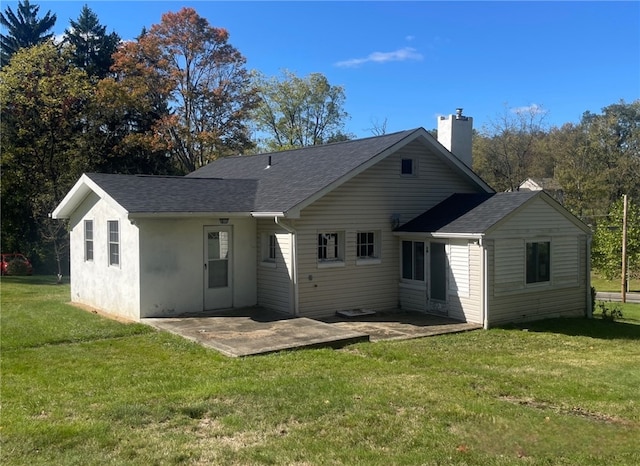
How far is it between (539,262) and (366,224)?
4429 mm

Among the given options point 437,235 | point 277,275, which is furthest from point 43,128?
point 437,235

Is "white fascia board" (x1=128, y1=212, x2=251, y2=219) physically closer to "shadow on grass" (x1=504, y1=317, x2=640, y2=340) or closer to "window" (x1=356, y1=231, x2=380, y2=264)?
"window" (x1=356, y1=231, x2=380, y2=264)

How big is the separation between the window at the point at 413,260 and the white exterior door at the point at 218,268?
4.63m

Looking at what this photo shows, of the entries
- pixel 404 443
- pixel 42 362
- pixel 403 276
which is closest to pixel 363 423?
pixel 404 443

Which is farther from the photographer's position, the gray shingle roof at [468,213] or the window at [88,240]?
the window at [88,240]

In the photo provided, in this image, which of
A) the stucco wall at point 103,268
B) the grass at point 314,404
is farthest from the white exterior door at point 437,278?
the stucco wall at point 103,268

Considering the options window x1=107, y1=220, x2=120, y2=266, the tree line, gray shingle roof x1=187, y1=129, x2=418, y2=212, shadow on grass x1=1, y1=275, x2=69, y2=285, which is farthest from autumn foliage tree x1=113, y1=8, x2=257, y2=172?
window x1=107, y1=220, x2=120, y2=266

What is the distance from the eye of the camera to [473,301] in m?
13.3

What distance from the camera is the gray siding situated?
13641 mm

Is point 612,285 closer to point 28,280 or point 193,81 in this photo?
point 193,81

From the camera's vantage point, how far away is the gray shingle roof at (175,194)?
42.3 feet

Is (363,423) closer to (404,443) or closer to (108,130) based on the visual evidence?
(404,443)

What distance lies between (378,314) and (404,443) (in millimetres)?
8810

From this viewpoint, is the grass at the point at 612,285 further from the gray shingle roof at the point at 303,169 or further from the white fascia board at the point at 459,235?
the white fascia board at the point at 459,235
